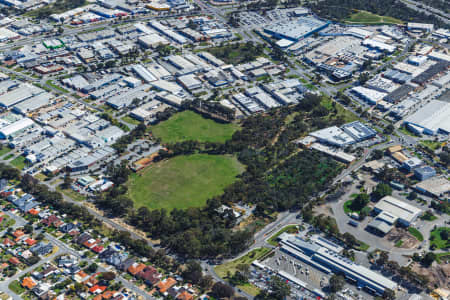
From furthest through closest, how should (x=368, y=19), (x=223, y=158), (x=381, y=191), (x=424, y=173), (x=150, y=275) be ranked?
(x=368, y=19)
(x=223, y=158)
(x=424, y=173)
(x=381, y=191)
(x=150, y=275)

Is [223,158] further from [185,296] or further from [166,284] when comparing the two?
[185,296]

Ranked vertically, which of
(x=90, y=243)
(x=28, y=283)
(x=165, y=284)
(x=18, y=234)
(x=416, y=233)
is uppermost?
(x=416, y=233)

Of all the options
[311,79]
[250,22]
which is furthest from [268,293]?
[250,22]

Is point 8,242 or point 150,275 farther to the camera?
point 8,242

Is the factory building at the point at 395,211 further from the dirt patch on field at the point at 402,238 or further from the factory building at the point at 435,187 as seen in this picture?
the factory building at the point at 435,187

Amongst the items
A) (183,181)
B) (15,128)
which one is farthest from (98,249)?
(15,128)

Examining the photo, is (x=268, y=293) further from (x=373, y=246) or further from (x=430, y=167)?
(x=430, y=167)

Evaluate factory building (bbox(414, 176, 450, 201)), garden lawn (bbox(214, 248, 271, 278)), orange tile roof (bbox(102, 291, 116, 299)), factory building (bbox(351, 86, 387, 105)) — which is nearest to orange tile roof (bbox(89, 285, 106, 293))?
orange tile roof (bbox(102, 291, 116, 299))
